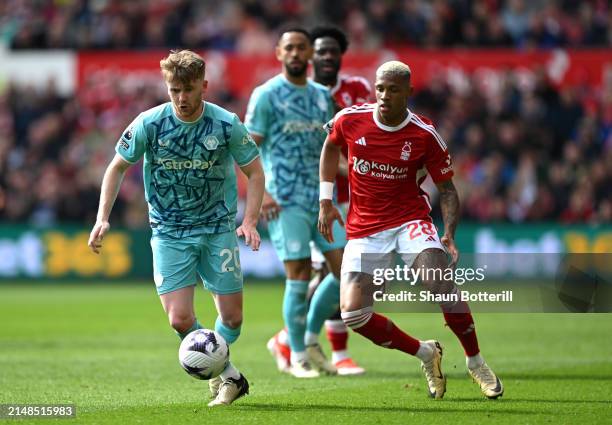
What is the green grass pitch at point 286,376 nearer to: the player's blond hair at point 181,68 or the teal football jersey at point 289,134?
the teal football jersey at point 289,134

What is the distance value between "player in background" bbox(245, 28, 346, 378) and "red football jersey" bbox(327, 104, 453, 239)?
5.73ft

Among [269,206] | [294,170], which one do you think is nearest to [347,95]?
[294,170]

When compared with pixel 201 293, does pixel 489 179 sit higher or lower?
higher

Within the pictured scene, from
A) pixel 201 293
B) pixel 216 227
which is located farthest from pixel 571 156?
pixel 216 227

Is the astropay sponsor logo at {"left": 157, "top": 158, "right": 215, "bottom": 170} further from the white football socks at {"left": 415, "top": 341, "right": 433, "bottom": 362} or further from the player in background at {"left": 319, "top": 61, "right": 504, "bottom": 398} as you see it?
the white football socks at {"left": 415, "top": 341, "right": 433, "bottom": 362}

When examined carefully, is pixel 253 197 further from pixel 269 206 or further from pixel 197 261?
pixel 269 206

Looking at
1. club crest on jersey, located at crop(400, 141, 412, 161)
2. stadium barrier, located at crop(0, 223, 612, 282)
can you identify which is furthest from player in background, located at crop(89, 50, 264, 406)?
stadium barrier, located at crop(0, 223, 612, 282)

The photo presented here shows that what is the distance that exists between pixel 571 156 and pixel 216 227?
529 inches

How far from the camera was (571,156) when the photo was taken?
20578mm

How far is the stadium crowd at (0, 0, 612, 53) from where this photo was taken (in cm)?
2308

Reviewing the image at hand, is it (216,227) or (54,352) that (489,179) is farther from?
(216,227)

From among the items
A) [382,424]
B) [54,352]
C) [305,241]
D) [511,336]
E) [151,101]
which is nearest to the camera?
[382,424]

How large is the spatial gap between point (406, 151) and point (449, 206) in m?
0.49

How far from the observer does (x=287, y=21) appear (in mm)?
24453
